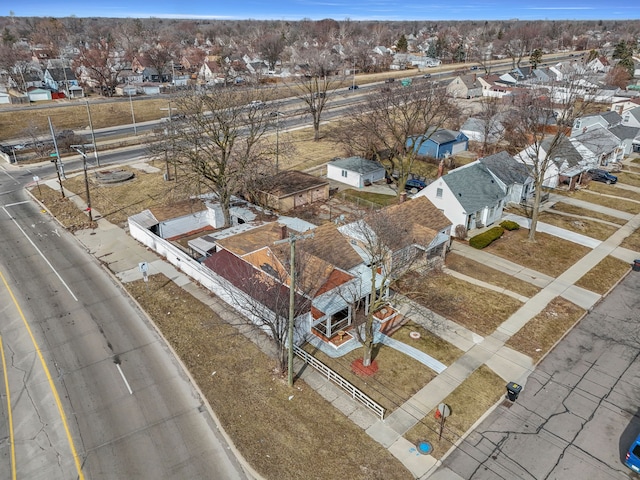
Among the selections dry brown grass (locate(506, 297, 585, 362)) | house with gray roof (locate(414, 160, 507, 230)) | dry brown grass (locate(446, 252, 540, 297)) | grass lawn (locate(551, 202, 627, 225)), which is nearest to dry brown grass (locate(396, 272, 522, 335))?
dry brown grass (locate(446, 252, 540, 297))

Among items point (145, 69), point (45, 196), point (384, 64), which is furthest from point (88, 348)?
point (384, 64)

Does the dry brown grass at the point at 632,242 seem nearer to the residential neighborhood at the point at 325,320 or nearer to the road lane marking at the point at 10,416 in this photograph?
the residential neighborhood at the point at 325,320

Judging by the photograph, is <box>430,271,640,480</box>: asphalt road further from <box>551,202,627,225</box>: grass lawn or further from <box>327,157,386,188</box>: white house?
<box>327,157,386,188</box>: white house

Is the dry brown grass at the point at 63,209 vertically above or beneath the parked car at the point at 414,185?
beneath

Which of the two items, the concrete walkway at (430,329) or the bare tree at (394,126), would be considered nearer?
the concrete walkway at (430,329)

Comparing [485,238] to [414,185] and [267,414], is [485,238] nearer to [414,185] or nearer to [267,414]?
[414,185]

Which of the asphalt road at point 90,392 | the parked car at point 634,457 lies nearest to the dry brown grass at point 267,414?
the asphalt road at point 90,392
